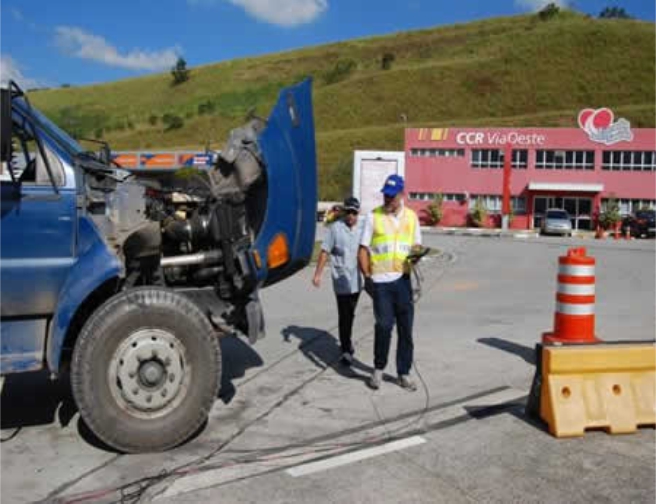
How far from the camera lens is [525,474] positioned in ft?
14.4

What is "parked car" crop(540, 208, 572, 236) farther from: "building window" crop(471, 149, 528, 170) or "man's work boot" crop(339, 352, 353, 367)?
"man's work boot" crop(339, 352, 353, 367)

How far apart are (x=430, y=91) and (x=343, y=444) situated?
80683mm

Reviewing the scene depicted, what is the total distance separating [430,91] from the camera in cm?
8238

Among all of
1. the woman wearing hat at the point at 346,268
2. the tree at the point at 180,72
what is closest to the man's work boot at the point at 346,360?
the woman wearing hat at the point at 346,268

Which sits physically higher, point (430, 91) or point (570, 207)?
point (430, 91)

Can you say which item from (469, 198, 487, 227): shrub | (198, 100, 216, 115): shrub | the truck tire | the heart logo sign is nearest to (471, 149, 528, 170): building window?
(469, 198, 487, 227): shrub

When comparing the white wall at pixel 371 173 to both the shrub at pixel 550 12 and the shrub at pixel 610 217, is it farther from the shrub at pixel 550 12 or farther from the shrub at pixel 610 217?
the shrub at pixel 550 12

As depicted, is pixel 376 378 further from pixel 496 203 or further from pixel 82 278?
pixel 496 203

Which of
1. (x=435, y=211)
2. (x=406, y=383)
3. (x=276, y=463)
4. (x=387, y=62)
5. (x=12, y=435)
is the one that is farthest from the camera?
(x=387, y=62)

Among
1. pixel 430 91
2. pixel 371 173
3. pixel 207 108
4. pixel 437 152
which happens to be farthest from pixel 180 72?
pixel 371 173

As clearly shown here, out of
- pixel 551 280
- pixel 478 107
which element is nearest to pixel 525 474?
pixel 551 280

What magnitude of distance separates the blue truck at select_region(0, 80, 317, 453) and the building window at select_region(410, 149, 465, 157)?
43105 millimetres

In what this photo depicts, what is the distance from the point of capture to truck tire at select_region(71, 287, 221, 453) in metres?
4.64

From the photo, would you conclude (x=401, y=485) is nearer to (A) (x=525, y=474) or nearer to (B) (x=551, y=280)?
(A) (x=525, y=474)
